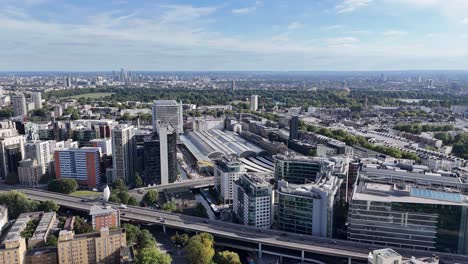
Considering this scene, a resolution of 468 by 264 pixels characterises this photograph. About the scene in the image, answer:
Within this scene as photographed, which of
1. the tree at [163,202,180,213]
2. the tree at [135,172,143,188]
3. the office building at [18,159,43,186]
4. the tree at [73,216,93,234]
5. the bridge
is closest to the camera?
the bridge

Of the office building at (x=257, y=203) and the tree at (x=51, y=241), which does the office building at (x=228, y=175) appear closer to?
the office building at (x=257, y=203)

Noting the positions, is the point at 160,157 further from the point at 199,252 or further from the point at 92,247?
the point at 199,252

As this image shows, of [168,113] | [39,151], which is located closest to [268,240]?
[39,151]

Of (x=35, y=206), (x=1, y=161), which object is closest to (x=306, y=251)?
(x=35, y=206)

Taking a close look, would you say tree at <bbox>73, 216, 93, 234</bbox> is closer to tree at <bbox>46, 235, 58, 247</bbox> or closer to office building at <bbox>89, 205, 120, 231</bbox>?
office building at <bbox>89, 205, 120, 231</bbox>

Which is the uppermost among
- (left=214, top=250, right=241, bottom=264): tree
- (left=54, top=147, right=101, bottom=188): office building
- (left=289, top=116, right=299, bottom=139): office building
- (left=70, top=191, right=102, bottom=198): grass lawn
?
(left=289, top=116, right=299, bottom=139): office building

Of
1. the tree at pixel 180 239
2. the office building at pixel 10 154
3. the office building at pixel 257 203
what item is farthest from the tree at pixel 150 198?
the office building at pixel 10 154

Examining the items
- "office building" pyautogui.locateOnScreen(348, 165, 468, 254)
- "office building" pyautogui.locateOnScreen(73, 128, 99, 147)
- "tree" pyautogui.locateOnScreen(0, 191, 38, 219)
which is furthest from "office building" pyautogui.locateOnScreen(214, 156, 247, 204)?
"office building" pyautogui.locateOnScreen(73, 128, 99, 147)
